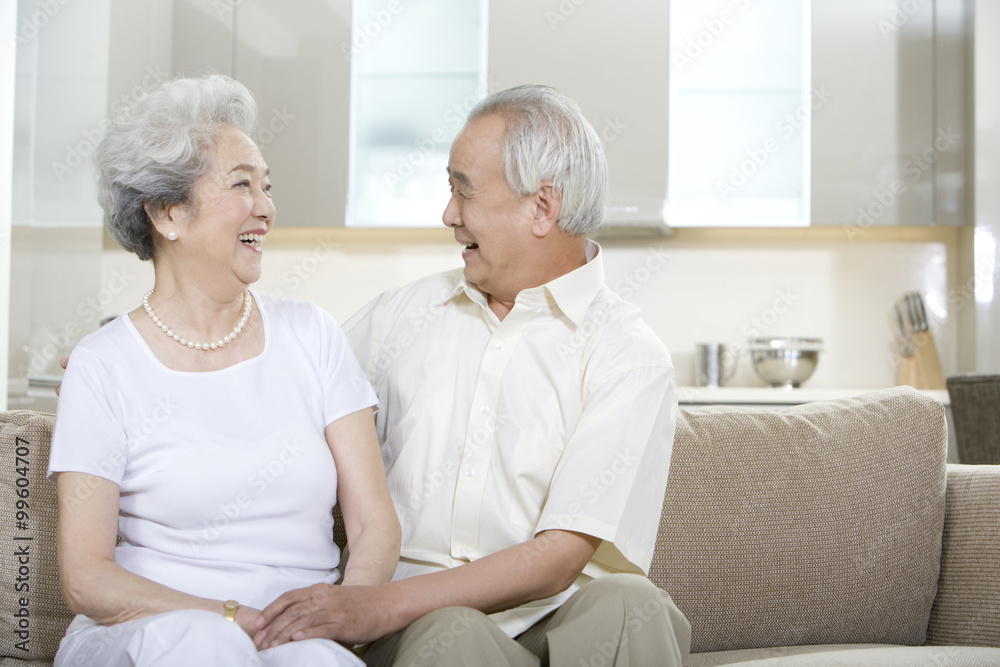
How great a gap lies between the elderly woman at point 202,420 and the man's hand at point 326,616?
4 cm

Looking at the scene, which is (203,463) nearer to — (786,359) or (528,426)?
(528,426)

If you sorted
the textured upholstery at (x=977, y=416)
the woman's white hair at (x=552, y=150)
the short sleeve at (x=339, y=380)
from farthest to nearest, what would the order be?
the textured upholstery at (x=977, y=416) → the woman's white hair at (x=552, y=150) → the short sleeve at (x=339, y=380)

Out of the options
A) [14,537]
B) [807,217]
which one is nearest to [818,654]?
[14,537]

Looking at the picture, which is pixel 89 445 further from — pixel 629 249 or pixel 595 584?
pixel 629 249

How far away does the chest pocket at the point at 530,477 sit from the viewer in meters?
1.53

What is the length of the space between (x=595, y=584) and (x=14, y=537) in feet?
3.33

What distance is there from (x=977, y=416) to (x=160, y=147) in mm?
2119

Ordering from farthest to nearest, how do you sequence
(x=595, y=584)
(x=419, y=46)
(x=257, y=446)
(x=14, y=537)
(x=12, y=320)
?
(x=419, y=46) → (x=12, y=320) → (x=14, y=537) → (x=257, y=446) → (x=595, y=584)

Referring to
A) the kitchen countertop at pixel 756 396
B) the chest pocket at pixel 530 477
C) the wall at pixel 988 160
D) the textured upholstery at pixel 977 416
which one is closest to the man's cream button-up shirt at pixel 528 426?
the chest pocket at pixel 530 477

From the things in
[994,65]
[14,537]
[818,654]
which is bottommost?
[818,654]

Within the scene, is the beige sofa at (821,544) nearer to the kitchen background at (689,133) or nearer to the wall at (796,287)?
the kitchen background at (689,133)

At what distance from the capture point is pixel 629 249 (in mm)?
3953

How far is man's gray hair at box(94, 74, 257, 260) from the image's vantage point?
1.45 m

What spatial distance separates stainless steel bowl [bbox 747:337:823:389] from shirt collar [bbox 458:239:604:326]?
2.13 metres
